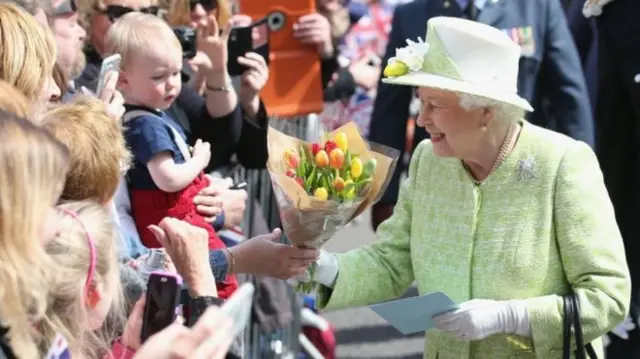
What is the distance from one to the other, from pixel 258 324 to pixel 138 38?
61.4 inches

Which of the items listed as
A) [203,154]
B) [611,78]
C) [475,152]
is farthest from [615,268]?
[611,78]

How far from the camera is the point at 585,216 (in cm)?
312

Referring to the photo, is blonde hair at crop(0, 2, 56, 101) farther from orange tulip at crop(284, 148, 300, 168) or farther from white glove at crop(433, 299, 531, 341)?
white glove at crop(433, 299, 531, 341)

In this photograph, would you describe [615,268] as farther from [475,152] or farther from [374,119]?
[374,119]

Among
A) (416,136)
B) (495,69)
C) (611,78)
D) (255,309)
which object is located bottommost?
(255,309)

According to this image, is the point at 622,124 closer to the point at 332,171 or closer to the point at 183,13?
the point at 183,13

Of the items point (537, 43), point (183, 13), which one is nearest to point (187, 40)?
point (183, 13)

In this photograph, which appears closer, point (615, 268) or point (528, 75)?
point (615, 268)

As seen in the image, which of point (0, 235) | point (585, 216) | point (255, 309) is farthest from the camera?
point (255, 309)

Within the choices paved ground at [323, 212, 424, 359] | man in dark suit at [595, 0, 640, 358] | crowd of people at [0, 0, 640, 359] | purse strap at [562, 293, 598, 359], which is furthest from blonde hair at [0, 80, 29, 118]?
paved ground at [323, 212, 424, 359]

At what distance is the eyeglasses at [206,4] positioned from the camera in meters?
4.62

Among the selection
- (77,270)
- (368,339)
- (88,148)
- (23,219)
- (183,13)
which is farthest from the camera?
(368,339)

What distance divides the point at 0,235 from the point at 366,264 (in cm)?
156

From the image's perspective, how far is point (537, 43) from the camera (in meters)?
4.88
